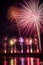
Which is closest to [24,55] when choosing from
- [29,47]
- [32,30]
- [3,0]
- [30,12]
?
[29,47]

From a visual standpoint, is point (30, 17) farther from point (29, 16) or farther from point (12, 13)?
point (12, 13)

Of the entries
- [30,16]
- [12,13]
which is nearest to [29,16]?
[30,16]

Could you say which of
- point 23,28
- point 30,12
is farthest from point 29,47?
point 30,12

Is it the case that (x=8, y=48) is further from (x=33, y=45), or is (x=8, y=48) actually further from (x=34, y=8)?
(x=34, y=8)

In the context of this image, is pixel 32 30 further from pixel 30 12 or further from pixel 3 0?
pixel 3 0

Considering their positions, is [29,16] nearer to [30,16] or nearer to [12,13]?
[30,16]

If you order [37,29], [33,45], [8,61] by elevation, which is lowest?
[8,61]

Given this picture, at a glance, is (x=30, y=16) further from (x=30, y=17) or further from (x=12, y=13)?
(x=12, y=13)

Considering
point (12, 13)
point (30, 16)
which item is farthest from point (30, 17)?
point (12, 13)

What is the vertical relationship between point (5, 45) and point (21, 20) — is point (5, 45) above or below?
below
